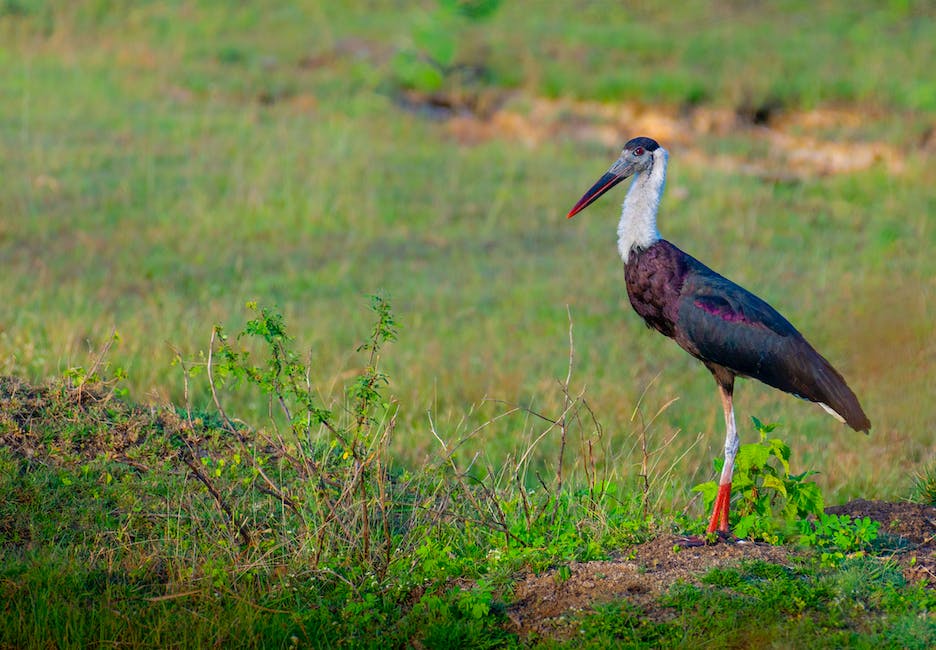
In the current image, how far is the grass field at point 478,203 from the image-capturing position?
830 centimetres

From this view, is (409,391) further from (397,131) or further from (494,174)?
(397,131)

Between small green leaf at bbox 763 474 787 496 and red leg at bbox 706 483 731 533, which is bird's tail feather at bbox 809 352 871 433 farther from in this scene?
red leg at bbox 706 483 731 533

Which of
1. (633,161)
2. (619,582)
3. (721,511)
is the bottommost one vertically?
(619,582)

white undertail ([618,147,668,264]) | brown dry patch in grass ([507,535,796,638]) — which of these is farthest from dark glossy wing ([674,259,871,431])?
brown dry patch in grass ([507,535,796,638])

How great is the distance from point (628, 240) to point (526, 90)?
1217 cm

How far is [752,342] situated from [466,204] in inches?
311

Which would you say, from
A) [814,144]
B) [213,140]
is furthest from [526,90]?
[213,140]

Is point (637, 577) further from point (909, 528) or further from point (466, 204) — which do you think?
point (466, 204)

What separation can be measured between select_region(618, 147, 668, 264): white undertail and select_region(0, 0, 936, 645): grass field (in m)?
0.94

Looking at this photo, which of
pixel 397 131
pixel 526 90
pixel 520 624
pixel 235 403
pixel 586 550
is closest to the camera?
pixel 520 624

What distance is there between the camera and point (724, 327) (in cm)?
554

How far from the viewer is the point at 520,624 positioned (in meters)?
4.74

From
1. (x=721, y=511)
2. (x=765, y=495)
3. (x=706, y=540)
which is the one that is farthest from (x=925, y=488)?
(x=706, y=540)

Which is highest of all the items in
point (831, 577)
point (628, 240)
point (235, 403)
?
point (628, 240)
